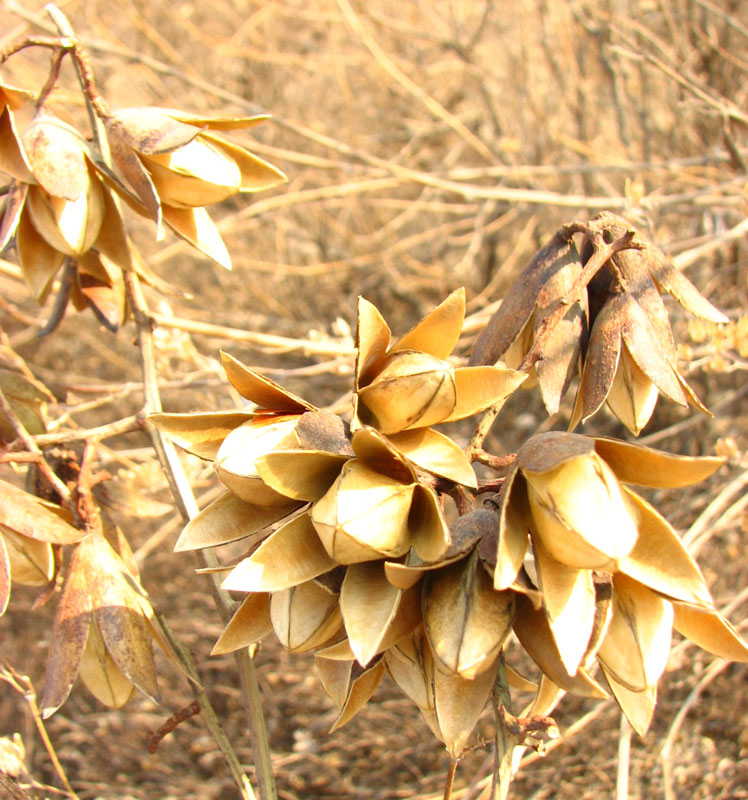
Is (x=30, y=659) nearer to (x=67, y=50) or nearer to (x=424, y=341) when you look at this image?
(x=67, y=50)

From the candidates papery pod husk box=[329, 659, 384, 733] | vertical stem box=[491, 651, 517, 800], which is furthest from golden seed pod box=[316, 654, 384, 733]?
vertical stem box=[491, 651, 517, 800]

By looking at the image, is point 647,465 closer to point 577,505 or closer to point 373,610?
point 577,505

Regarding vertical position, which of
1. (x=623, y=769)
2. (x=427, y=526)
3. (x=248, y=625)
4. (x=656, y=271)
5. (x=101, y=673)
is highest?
(x=656, y=271)

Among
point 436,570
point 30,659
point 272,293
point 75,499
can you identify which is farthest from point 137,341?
point 272,293

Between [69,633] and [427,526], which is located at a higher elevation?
[427,526]

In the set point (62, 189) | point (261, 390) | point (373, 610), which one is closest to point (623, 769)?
point (373, 610)

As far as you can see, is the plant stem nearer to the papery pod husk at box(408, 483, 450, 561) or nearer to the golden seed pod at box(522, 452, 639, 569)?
the papery pod husk at box(408, 483, 450, 561)
